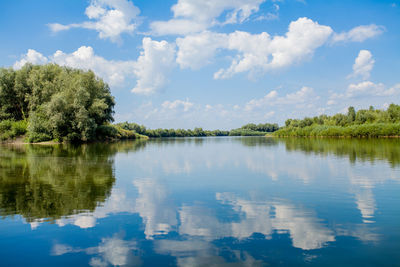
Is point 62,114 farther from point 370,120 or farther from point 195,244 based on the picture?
point 370,120

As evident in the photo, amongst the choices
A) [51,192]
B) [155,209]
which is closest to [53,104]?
[51,192]

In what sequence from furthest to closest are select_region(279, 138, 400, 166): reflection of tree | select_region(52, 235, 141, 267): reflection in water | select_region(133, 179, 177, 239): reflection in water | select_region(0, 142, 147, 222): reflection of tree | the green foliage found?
1. the green foliage
2. select_region(279, 138, 400, 166): reflection of tree
3. select_region(0, 142, 147, 222): reflection of tree
4. select_region(133, 179, 177, 239): reflection in water
5. select_region(52, 235, 141, 267): reflection in water

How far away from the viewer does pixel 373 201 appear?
37.6 ft

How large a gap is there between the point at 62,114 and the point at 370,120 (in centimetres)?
11981

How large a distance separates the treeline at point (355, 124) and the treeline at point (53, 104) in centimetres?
8688

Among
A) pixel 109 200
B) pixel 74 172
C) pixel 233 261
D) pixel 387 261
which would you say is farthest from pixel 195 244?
pixel 74 172

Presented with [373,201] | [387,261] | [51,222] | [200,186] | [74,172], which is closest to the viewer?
[387,261]

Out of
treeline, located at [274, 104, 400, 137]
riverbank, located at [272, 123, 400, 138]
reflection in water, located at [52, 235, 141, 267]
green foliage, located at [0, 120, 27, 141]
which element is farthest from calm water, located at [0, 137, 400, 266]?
treeline, located at [274, 104, 400, 137]

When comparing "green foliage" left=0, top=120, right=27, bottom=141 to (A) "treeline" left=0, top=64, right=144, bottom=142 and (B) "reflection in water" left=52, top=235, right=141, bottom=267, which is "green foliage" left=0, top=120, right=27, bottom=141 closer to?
(A) "treeline" left=0, top=64, right=144, bottom=142

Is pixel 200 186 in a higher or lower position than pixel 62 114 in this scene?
lower

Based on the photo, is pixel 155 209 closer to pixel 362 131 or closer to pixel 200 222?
pixel 200 222

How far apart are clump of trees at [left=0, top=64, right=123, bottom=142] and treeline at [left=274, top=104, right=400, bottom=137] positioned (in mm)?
87151

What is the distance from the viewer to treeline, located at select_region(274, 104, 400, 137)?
340ft

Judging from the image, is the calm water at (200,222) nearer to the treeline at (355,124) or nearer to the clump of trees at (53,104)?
the clump of trees at (53,104)
